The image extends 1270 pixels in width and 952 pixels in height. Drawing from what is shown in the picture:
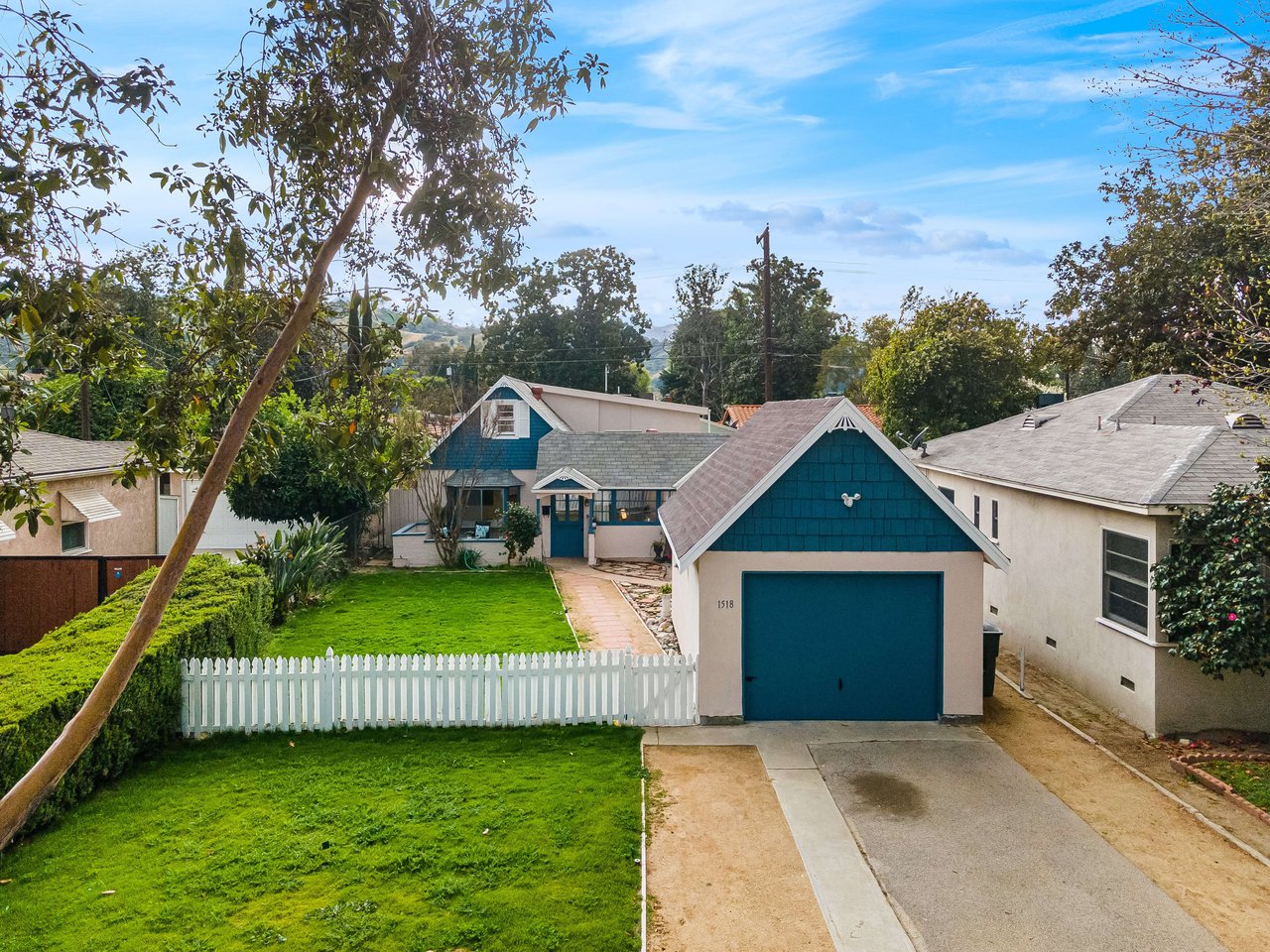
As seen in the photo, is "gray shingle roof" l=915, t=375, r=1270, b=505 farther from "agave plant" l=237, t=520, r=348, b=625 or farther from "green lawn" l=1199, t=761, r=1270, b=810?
"agave plant" l=237, t=520, r=348, b=625

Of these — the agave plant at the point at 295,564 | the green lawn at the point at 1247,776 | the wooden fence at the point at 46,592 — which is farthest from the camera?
the agave plant at the point at 295,564

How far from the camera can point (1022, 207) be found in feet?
56.6

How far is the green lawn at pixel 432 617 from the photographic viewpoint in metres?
15.2

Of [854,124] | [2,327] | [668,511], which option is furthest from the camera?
[668,511]

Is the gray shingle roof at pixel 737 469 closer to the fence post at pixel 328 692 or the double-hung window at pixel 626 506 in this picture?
the fence post at pixel 328 692

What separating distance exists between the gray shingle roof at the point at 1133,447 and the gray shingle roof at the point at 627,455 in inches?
328

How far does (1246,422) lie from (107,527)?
23.1 meters

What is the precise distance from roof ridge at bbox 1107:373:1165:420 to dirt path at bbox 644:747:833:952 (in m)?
10.3

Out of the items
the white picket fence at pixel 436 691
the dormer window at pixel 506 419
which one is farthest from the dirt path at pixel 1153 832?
the dormer window at pixel 506 419

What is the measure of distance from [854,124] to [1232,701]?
416 inches

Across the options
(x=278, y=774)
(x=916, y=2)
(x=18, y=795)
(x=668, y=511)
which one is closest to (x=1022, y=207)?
(x=916, y=2)

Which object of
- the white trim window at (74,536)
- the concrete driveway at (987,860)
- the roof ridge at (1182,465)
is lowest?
the concrete driveway at (987,860)

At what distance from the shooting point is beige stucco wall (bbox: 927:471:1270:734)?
35.4 ft

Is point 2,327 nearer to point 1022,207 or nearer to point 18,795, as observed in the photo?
point 18,795
